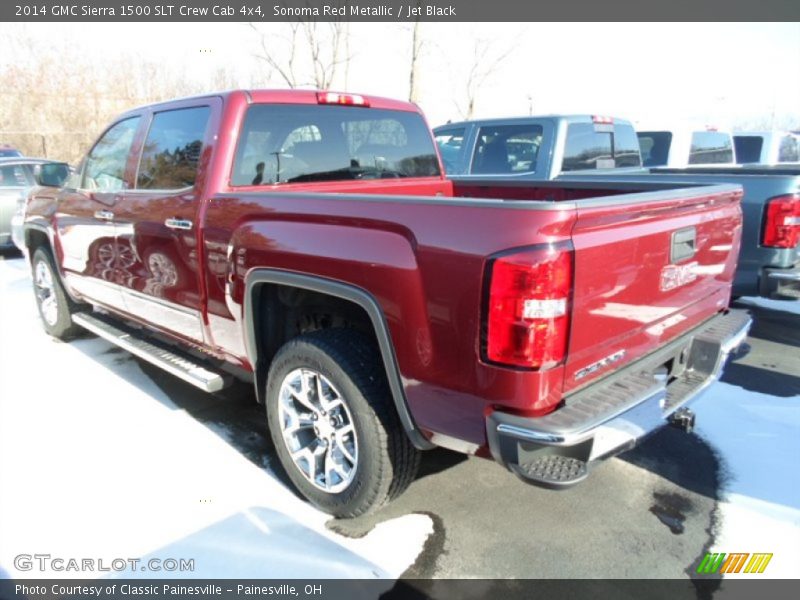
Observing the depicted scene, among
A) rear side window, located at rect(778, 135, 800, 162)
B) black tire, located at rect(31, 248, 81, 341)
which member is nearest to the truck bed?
black tire, located at rect(31, 248, 81, 341)

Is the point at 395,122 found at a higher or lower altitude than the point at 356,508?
higher

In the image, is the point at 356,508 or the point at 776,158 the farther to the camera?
the point at 776,158

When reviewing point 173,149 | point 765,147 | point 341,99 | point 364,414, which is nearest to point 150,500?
point 364,414

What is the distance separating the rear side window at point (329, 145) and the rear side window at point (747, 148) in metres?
9.88

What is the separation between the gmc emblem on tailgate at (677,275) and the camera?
2.52 m

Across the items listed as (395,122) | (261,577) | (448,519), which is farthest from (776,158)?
(261,577)

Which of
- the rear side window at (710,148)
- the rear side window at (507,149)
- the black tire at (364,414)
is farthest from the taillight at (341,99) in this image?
the rear side window at (710,148)

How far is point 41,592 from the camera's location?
2412 mm

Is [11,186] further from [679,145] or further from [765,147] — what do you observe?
[765,147]

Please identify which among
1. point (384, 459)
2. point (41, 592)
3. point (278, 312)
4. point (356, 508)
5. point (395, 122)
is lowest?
point (41, 592)

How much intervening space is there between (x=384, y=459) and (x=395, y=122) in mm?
2486

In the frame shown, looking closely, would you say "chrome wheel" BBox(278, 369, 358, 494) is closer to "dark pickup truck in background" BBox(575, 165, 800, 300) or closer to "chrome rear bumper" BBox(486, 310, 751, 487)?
"chrome rear bumper" BBox(486, 310, 751, 487)

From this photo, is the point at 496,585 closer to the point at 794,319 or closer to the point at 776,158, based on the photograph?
the point at 794,319

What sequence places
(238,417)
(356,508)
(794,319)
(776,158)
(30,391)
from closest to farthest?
(356,508) → (238,417) → (30,391) → (794,319) → (776,158)
